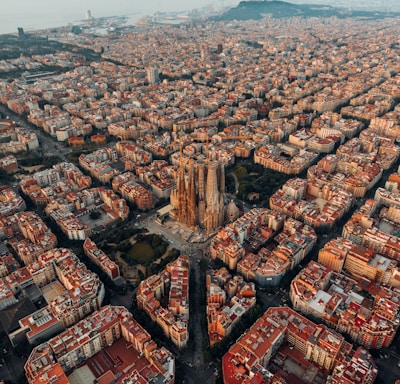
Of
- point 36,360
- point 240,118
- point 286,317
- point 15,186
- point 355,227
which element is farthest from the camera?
point 240,118

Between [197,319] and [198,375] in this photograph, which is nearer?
[198,375]

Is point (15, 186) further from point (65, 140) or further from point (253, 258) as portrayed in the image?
point (253, 258)

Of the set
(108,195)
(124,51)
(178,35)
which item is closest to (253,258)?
(108,195)

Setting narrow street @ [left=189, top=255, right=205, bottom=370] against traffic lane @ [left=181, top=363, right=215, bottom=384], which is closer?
traffic lane @ [left=181, top=363, right=215, bottom=384]

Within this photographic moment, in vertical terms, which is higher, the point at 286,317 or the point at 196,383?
the point at 286,317

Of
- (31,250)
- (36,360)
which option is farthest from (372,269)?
(31,250)

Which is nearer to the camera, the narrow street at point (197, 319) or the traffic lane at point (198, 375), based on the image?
the traffic lane at point (198, 375)

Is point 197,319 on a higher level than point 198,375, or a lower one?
higher

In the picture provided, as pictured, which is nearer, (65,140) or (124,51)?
(65,140)

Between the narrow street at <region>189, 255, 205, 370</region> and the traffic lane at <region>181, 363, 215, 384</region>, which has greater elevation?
the narrow street at <region>189, 255, 205, 370</region>

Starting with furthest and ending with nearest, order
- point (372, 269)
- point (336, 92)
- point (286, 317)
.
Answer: point (336, 92)
point (372, 269)
point (286, 317)

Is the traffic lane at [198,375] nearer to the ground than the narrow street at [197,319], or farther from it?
nearer to the ground
